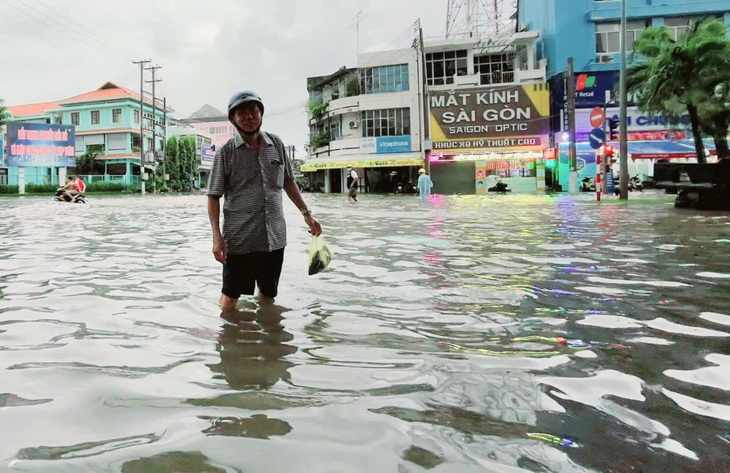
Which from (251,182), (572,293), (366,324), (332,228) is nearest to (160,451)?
(366,324)

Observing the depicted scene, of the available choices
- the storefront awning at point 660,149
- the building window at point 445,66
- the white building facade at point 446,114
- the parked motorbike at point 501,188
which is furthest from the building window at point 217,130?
the storefront awning at point 660,149

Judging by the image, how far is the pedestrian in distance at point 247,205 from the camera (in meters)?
3.76

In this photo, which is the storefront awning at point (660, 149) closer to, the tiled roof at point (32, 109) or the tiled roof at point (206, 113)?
the tiled roof at point (32, 109)

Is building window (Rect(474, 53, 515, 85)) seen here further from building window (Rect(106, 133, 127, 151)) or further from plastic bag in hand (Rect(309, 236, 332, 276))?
plastic bag in hand (Rect(309, 236, 332, 276))

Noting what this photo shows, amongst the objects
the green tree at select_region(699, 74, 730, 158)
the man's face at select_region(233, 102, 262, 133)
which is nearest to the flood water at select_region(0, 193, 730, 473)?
the man's face at select_region(233, 102, 262, 133)

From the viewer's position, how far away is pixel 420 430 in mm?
2057

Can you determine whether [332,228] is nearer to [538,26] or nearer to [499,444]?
[499,444]

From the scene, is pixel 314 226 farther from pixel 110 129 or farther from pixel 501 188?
pixel 110 129

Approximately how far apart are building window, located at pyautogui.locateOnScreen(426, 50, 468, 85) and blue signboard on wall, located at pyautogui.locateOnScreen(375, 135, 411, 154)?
4.26 m

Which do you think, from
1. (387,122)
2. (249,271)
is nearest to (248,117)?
(249,271)

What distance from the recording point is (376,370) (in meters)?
2.72

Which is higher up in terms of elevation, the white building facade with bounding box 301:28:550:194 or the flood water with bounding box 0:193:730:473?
the white building facade with bounding box 301:28:550:194

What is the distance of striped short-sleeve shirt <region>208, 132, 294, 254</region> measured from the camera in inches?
150

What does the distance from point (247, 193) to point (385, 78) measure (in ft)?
121
